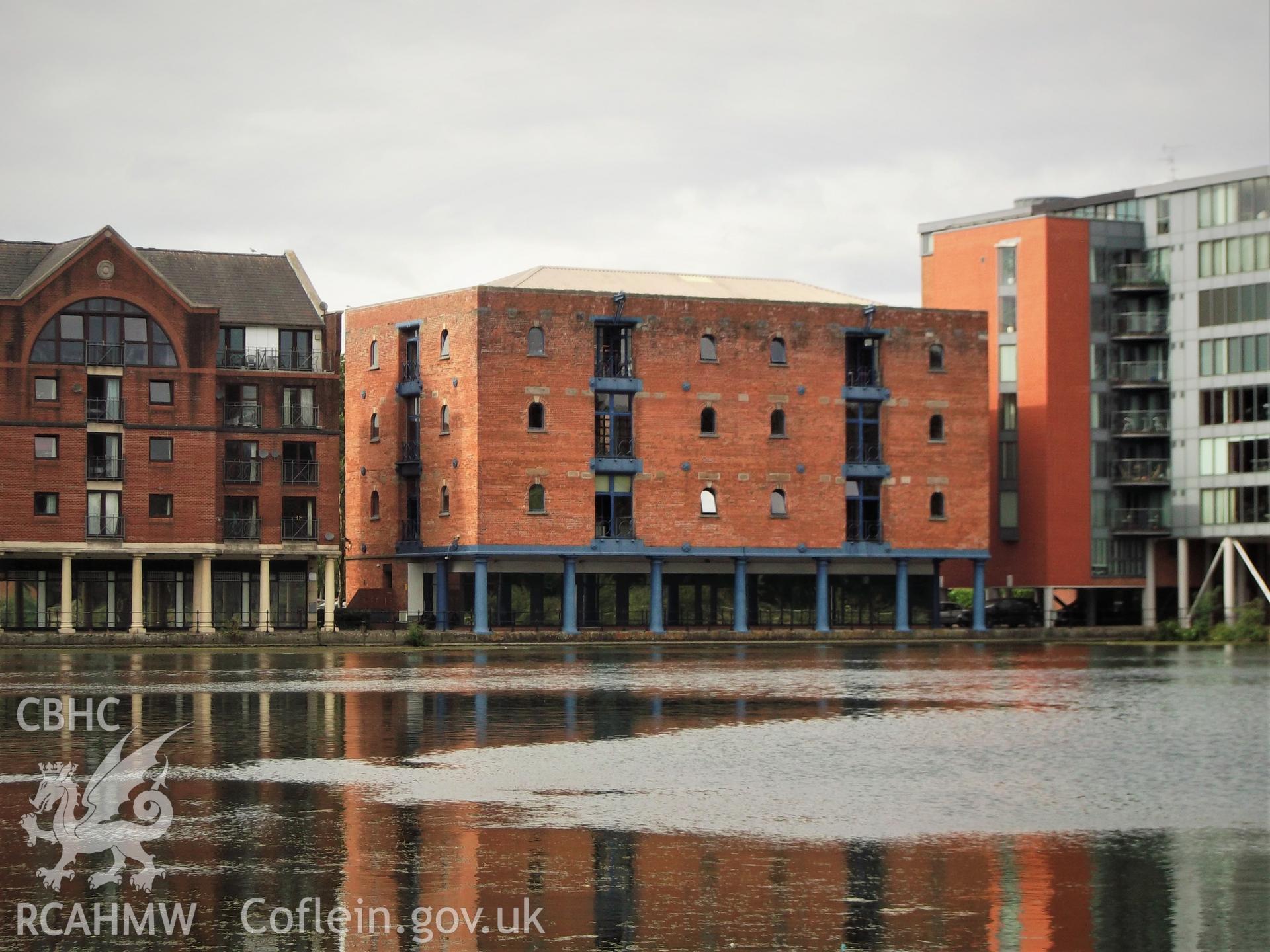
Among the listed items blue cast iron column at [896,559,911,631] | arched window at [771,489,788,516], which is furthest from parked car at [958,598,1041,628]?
arched window at [771,489,788,516]

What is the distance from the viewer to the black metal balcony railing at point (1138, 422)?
93.8 m

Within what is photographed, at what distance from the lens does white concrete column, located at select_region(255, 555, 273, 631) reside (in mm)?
78762

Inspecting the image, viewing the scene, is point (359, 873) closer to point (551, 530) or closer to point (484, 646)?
point (484, 646)

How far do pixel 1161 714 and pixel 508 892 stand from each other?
Answer: 24.1 metres

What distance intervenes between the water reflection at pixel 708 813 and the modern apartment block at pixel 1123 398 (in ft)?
164

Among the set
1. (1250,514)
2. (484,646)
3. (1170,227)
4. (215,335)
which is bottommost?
(484,646)

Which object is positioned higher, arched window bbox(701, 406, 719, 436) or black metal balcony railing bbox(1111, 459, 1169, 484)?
arched window bbox(701, 406, 719, 436)

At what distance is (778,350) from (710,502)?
7.94 m

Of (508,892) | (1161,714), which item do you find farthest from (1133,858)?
(1161,714)

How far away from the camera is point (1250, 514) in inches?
Answer: 3529

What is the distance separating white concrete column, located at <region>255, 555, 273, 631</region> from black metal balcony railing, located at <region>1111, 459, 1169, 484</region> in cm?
4293

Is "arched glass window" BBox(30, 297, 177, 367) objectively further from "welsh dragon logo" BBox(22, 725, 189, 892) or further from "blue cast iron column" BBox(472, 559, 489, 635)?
"welsh dragon logo" BBox(22, 725, 189, 892)

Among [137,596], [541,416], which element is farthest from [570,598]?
[137,596]

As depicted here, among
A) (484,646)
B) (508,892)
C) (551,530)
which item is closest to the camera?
(508,892)
